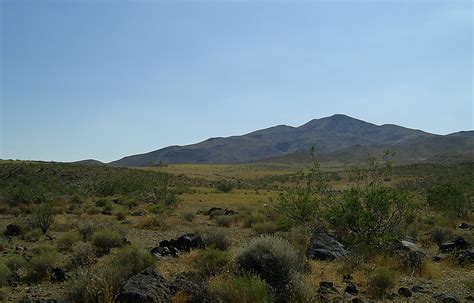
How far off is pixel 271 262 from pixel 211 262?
216 cm

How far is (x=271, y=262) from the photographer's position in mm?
10359

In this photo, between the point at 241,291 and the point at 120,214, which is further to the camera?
the point at 120,214

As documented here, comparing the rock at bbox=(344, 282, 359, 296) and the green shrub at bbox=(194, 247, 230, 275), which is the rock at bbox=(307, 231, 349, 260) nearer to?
the rock at bbox=(344, 282, 359, 296)

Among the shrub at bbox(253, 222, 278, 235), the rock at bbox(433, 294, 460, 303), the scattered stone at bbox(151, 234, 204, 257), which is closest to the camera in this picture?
the rock at bbox(433, 294, 460, 303)

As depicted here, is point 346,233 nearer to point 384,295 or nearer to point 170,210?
point 384,295

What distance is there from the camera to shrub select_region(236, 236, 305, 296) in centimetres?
1016

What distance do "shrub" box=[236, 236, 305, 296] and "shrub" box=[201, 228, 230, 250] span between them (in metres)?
5.26

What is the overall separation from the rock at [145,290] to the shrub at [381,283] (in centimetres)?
494

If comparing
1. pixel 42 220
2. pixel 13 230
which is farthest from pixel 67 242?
pixel 13 230

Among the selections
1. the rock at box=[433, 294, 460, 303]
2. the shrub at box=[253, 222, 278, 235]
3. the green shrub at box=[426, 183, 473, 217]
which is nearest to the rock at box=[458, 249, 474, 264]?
the rock at box=[433, 294, 460, 303]

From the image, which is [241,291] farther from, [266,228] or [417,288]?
[266,228]

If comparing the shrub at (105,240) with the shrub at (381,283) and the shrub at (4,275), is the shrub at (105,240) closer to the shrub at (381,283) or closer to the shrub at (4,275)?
the shrub at (4,275)

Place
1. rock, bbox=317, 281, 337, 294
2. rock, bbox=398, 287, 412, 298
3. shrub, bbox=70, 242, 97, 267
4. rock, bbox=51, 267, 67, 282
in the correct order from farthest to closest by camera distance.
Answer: shrub, bbox=70, 242, 97, 267 < rock, bbox=51, 267, 67, 282 < rock, bbox=398, 287, 412, 298 < rock, bbox=317, 281, 337, 294

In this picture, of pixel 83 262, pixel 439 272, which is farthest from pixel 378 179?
pixel 83 262
